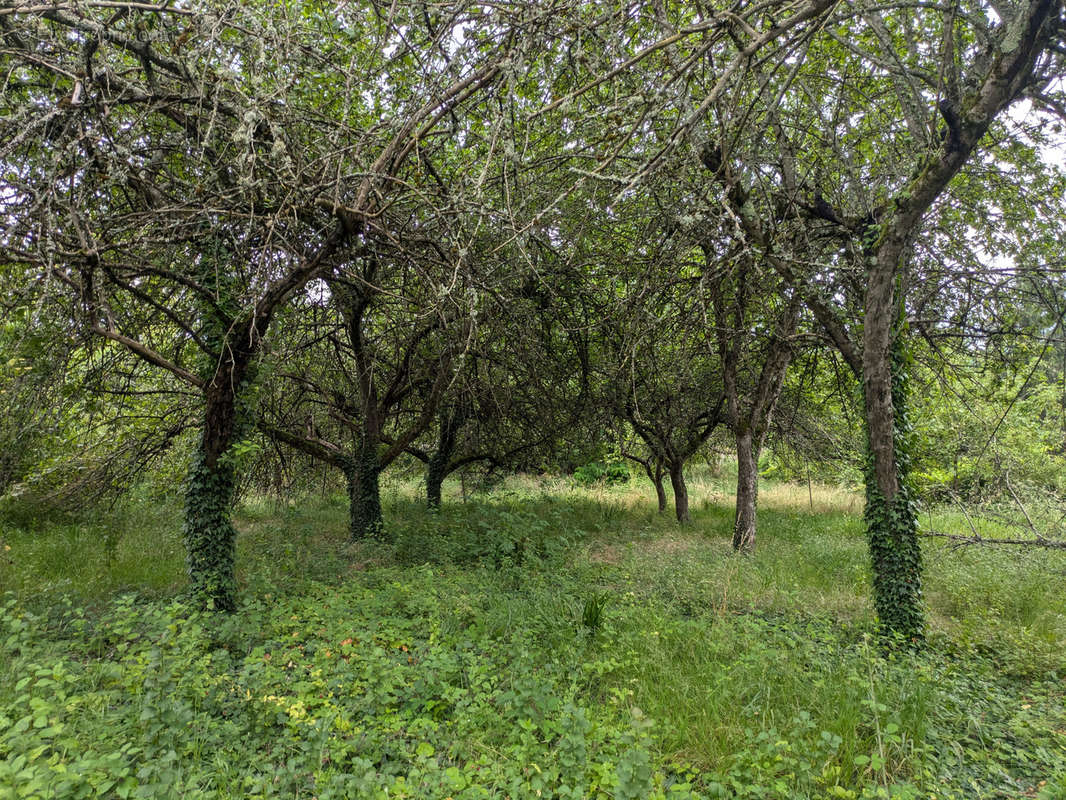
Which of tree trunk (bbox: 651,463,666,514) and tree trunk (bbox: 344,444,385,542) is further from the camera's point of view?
tree trunk (bbox: 651,463,666,514)

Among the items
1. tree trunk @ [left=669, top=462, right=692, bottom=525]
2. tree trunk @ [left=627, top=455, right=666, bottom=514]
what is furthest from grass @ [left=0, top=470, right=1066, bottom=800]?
tree trunk @ [left=627, top=455, right=666, bottom=514]

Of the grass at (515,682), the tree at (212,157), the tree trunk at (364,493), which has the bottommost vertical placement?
the grass at (515,682)

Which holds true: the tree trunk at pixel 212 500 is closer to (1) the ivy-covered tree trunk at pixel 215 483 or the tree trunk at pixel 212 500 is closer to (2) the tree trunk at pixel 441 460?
(1) the ivy-covered tree trunk at pixel 215 483

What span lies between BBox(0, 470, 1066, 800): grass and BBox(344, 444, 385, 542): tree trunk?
3.53 feet

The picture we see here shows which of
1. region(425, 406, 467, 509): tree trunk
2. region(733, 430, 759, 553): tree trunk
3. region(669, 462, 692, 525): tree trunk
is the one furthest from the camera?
region(669, 462, 692, 525): tree trunk

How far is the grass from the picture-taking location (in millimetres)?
2564

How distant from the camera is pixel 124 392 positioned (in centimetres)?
497

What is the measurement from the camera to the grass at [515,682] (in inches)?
101

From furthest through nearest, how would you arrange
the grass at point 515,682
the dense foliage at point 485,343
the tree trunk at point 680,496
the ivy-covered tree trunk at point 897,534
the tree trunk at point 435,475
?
1. the tree trunk at point 680,496
2. the tree trunk at point 435,475
3. the ivy-covered tree trunk at point 897,534
4. the dense foliage at point 485,343
5. the grass at point 515,682

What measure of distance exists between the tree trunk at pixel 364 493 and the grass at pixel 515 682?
1.07 meters

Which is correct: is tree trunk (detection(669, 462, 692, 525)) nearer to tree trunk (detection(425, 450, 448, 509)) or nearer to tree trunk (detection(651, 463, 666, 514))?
tree trunk (detection(651, 463, 666, 514))

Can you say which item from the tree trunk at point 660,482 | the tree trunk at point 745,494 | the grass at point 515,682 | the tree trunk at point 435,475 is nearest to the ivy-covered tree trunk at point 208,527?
the grass at point 515,682

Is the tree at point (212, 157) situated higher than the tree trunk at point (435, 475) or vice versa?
the tree at point (212, 157)

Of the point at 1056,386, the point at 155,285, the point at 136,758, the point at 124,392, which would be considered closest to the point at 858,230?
the point at 1056,386
